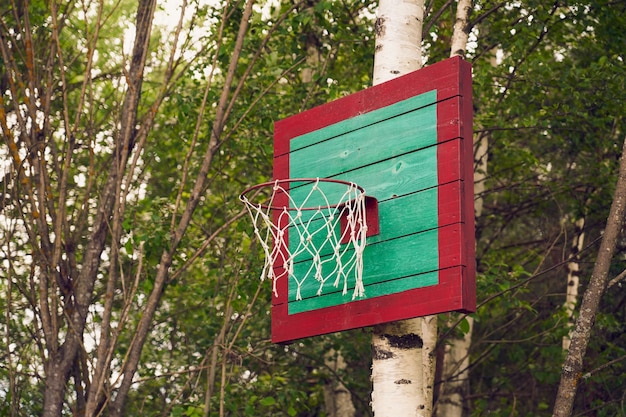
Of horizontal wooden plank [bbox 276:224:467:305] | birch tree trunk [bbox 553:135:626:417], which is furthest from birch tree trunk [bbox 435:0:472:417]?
horizontal wooden plank [bbox 276:224:467:305]

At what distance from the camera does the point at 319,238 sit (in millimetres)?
5066

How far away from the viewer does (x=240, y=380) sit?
9742 millimetres

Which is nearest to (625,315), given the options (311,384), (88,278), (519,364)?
(519,364)

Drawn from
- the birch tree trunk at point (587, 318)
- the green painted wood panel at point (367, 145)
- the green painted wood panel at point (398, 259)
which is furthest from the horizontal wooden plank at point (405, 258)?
the birch tree trunk at point (587, 318)

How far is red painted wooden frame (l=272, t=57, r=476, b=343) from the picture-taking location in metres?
4.30

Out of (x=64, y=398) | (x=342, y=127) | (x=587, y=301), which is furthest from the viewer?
(x=64, y=398)

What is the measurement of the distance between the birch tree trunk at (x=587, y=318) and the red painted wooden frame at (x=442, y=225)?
6.39 ft

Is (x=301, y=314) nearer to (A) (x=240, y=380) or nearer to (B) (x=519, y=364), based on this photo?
(A) (x=240, y=380)

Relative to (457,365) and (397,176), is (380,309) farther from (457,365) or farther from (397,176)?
(457,365)

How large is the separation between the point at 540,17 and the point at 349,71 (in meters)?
2.67

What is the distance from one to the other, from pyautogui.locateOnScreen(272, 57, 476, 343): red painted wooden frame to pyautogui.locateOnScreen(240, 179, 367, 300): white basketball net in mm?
124

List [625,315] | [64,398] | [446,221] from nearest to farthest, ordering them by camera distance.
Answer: [446,221], [64,398], [625,315]

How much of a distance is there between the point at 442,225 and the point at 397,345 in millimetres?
618

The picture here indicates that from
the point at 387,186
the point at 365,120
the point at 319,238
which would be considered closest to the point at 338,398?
the point at 319,238
